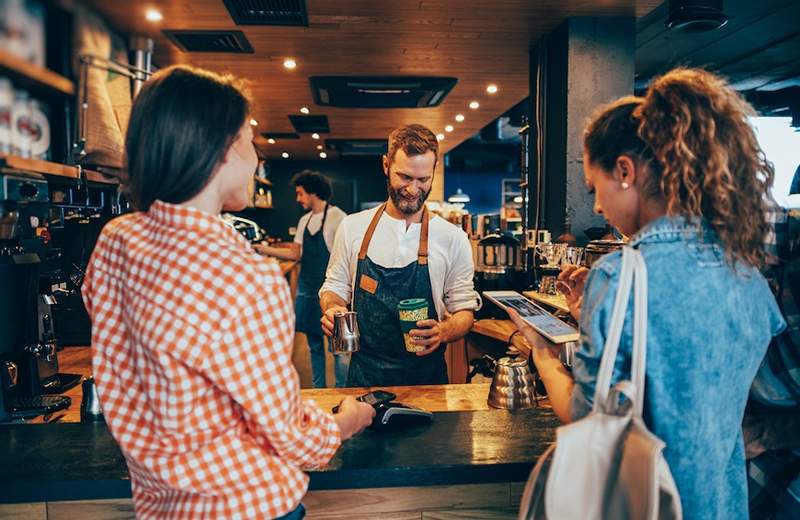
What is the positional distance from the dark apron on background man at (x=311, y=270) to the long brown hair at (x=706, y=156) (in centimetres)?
391

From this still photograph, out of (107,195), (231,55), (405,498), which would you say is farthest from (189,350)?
(231,55)

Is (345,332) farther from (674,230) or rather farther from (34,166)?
(674,230)

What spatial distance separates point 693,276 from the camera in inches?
38.0

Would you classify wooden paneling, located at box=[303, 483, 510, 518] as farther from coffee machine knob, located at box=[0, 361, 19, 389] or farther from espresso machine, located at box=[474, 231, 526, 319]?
espresso machine, located at box=[474, 231, 526, 319]

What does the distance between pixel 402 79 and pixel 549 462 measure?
13.6 ft

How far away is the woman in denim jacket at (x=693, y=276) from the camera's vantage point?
96 centimetres

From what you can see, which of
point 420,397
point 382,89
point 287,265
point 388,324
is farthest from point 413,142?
point 287,265

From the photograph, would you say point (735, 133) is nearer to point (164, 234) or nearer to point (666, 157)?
point (666, 157)

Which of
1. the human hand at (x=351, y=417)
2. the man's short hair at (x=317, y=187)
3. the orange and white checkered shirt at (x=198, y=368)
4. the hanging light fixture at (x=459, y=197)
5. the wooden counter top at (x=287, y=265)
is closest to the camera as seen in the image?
the orange and white checkered shirt at (x=198, y=368)

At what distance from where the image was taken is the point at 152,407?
877 mm

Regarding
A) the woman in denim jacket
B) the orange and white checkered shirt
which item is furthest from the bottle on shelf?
the orange and white checkered shirt

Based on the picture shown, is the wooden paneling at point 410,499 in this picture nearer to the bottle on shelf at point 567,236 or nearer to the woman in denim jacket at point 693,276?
the woman in denim jacket at point 693,276

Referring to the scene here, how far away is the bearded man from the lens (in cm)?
236

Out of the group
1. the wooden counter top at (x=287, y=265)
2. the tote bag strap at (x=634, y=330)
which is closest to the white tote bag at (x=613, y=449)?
the tote bag strap at (x=634, y=330)
